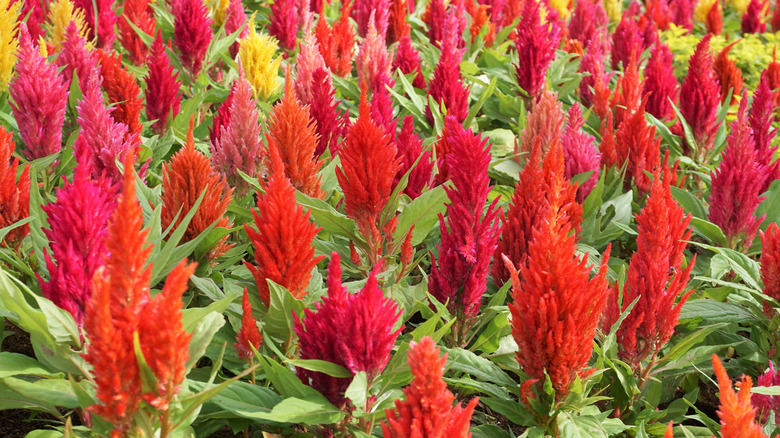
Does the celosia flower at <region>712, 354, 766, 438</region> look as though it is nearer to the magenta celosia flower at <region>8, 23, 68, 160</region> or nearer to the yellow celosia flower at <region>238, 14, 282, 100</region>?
the magenta celosia flower at <region>8, 23, 68, 160</region>

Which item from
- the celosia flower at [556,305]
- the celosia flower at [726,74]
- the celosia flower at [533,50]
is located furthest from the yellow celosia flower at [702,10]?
the celosia flower at [556,305]

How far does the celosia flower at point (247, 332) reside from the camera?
6.54 ft

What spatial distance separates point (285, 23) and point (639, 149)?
245 centimetres

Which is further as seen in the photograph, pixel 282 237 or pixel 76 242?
pixel 282 237

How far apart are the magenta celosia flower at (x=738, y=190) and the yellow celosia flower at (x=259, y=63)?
6.88ft

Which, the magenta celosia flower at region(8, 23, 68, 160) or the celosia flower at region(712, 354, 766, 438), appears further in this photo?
the magenta celosia flower at region(8, 23, 68, 160)

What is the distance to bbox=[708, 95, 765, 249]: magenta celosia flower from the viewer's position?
3025mm

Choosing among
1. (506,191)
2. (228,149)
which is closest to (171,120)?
(228,149)

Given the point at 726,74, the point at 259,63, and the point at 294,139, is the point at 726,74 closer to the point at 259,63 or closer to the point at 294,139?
the point at 259,63

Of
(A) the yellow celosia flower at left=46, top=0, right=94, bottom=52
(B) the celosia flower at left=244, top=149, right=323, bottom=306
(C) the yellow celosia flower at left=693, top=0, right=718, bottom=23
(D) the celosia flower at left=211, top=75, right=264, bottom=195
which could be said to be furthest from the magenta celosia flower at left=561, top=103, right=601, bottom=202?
(C) the yellow celosia flower at left=693, top=0, right=718, bottom=23

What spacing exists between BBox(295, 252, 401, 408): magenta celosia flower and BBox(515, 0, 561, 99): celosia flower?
2664 mm

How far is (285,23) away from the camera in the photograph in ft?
15.9

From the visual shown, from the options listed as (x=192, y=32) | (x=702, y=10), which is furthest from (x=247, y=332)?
(x=702, y=10)

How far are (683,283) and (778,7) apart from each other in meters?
7.06
